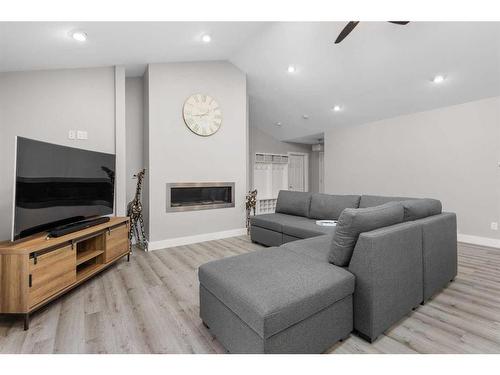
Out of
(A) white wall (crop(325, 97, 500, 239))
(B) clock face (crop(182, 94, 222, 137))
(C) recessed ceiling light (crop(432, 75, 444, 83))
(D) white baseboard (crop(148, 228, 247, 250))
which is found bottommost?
(D) white baseboard (crop(148, 228, 247, 250))

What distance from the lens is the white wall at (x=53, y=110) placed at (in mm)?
2891

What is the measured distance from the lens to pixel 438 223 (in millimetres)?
2059

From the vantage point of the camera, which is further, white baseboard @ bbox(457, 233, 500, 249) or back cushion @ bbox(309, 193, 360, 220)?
white baseboard @ bbox(457, 233, 500, 249)

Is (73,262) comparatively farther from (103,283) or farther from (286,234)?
(286,234)

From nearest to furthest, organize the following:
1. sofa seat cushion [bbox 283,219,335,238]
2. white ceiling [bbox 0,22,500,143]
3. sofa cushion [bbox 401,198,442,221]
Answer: sofa cushion [bbox 401,198,442,221] → white ceiling [bbox 0,22,500,143] → sofa seat cushion [bbox 283,219,335,238]

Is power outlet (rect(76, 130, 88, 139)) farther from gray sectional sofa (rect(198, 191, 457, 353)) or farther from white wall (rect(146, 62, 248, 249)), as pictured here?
gray sectional sofa (rect(198, 191, 457, 353))

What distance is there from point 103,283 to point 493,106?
5.66 metres

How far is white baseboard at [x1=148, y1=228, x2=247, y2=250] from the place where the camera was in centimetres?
366

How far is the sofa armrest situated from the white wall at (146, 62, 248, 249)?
115 inches

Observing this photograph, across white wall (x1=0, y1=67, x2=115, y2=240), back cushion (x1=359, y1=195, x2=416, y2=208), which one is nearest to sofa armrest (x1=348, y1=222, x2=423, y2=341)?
back cushion (x1=359, y1=195, x2=416, y2=208)

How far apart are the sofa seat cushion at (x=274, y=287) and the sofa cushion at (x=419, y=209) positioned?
88 centimetres

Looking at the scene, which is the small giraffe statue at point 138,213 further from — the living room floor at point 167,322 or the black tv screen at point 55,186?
the living room floor at point 167,322

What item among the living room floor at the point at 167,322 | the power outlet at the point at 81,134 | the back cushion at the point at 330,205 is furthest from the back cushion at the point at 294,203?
the power outlet at the point at 81,134

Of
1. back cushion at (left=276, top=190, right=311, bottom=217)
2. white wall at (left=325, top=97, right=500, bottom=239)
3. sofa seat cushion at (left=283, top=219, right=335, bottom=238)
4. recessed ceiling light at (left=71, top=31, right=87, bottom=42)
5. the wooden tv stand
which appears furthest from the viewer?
back cushion at (left=276, top=190, right=311, bottom=217)
